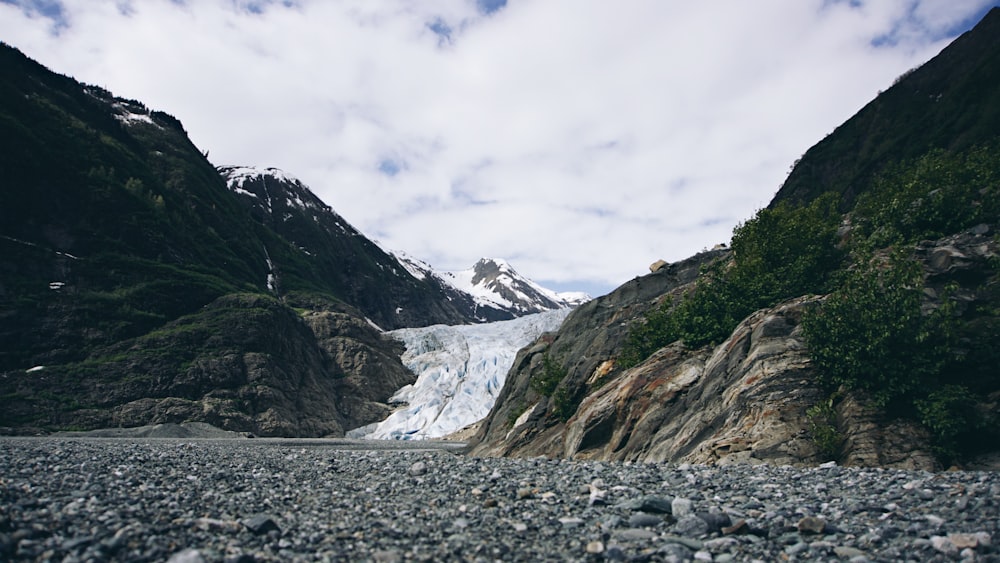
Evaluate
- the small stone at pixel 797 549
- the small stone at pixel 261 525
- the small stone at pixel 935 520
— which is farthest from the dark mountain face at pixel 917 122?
the small stone at pixel 261 525

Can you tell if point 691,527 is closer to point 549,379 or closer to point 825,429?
point 825,429

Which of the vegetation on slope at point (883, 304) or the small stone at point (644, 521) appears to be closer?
the small stone at point (644, 521)

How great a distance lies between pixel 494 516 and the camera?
9.27 metres

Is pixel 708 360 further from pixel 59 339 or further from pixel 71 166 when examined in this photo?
pixel 71 166

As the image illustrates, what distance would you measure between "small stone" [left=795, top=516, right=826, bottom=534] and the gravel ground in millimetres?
19

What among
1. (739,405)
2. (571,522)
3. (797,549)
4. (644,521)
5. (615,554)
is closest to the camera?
(615,554)

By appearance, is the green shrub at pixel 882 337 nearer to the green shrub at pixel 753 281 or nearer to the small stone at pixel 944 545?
the green shrub at pixel 753 281

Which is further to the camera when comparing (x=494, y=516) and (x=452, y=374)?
(x=452, y=374)

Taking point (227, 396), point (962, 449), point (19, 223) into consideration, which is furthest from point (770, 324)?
point (19, 223)

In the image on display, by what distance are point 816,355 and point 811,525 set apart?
1284 centimetres

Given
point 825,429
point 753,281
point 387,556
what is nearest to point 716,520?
point 387,556

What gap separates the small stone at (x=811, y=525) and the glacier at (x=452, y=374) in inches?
3097

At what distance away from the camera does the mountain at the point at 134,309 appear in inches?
2761

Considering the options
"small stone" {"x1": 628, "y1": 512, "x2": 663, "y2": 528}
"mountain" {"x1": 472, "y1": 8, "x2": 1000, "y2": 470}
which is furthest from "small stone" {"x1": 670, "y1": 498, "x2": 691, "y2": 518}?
"mountain" {"x1": 472, "y1": 8, "x2": 1000, "y2": 470}
